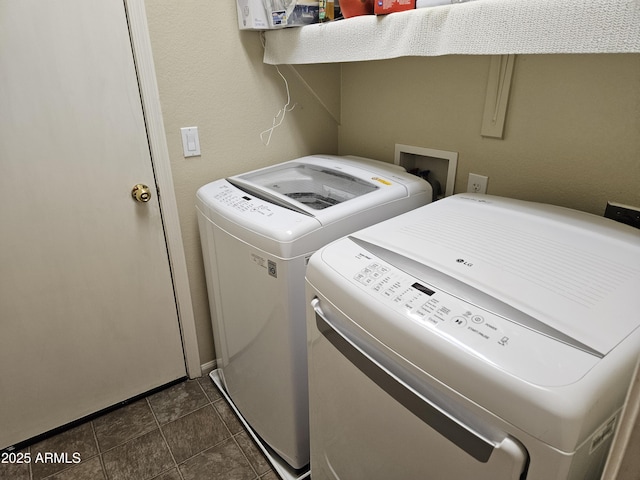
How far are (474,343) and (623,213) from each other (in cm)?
74

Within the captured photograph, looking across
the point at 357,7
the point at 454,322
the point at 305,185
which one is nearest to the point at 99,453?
the point at 305,185

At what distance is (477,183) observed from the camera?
4.50 feet

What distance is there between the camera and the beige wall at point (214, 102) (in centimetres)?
140

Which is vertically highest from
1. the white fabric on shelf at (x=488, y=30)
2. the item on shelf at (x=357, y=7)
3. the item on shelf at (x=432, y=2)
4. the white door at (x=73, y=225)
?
the item on shelf at (x=357, y=7)

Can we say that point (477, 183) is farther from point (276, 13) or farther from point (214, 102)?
point (214, 102)

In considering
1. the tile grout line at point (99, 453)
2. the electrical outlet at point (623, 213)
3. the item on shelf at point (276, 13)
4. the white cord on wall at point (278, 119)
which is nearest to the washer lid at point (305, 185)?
the white cord on wall at point (278, 119)

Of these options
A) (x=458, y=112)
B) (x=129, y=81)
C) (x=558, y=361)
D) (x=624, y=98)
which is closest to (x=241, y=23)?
(x=129, y=81)

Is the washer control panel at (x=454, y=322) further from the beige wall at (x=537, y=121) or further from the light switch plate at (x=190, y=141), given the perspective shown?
the light switch plate at (x=190, y=141)

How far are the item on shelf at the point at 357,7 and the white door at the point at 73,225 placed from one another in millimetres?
711

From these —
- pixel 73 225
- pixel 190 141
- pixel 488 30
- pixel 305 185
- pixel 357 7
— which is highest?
pixel 357 7

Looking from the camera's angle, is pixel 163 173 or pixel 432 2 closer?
pixel 432 2

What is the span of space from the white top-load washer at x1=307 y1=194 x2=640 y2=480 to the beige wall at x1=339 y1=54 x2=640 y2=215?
0.16 m

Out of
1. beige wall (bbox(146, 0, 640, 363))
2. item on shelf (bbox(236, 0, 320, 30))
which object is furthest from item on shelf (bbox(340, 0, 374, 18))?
beige wall (bbox(146, 0, 640, 363))

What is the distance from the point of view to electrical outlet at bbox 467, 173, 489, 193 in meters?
1.35
